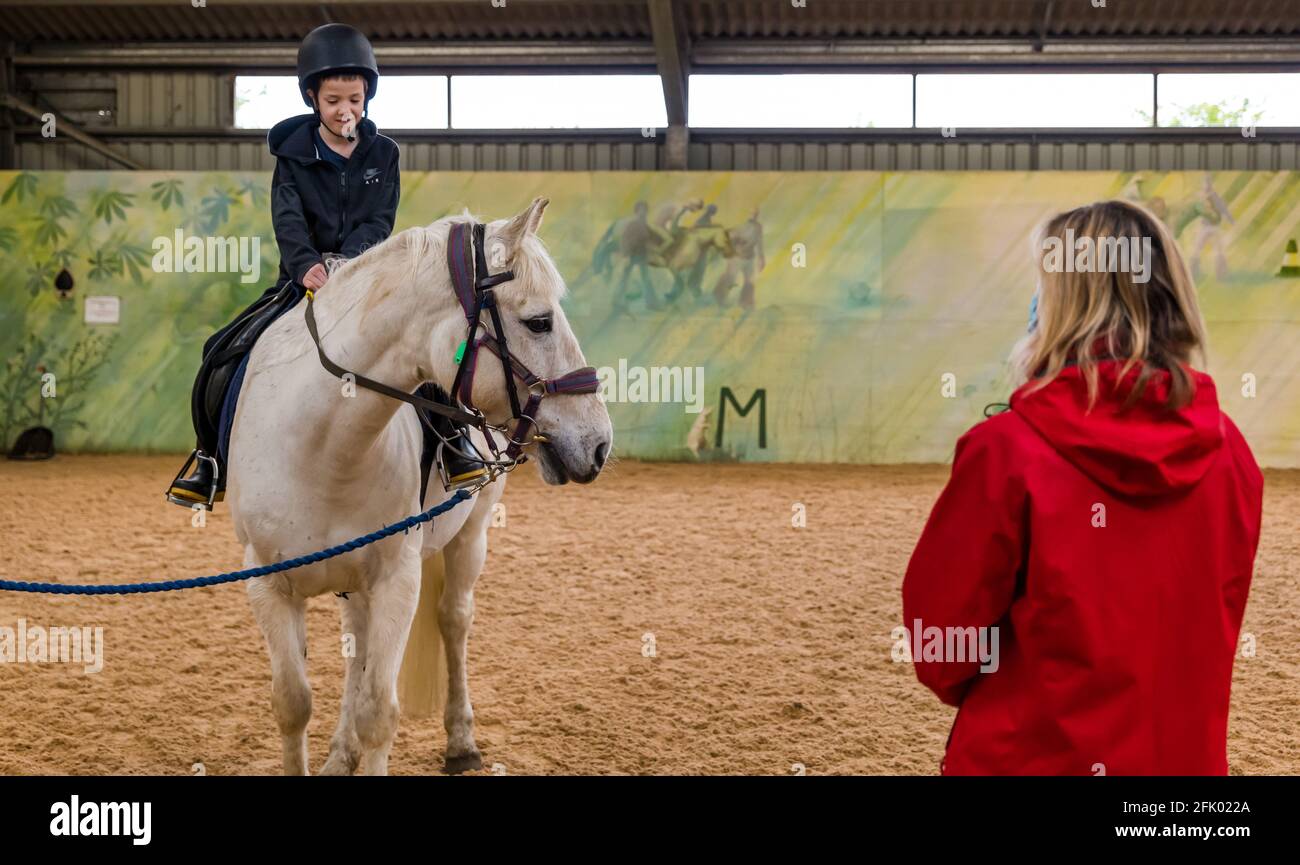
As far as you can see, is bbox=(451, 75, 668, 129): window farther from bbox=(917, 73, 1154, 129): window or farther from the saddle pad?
the saddle pad

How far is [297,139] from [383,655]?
4.74 ft

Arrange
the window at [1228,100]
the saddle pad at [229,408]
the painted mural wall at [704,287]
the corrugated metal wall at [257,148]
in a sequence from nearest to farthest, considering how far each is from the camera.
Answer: the saddle pad at [229,408] < the painted mural wall at [704,287] < the window at [1228,100] < the corrugated metal wall at [257,148]

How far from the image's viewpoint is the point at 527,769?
3.22 m

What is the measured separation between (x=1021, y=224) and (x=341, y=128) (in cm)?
955

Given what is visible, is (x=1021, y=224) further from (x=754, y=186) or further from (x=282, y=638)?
(x=282, y=638)

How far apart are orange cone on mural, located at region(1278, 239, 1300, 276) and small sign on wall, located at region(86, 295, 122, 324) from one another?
12469mm

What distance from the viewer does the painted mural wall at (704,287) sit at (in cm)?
1091

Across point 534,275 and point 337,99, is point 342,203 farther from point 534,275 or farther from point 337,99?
point 534,275

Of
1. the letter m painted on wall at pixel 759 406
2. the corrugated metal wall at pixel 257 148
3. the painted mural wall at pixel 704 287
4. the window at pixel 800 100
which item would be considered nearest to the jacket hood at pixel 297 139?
the painted mural wall at pixel 704 287

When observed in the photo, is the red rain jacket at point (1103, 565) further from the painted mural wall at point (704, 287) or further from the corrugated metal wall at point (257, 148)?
the corrugated metal wall at point (257, 148)

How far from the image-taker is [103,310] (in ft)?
36.4

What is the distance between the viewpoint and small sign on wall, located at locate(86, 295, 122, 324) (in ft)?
36.4

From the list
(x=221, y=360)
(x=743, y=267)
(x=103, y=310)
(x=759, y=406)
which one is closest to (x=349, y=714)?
(x=221, y=360)

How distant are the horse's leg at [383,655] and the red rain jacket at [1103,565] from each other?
159cm
